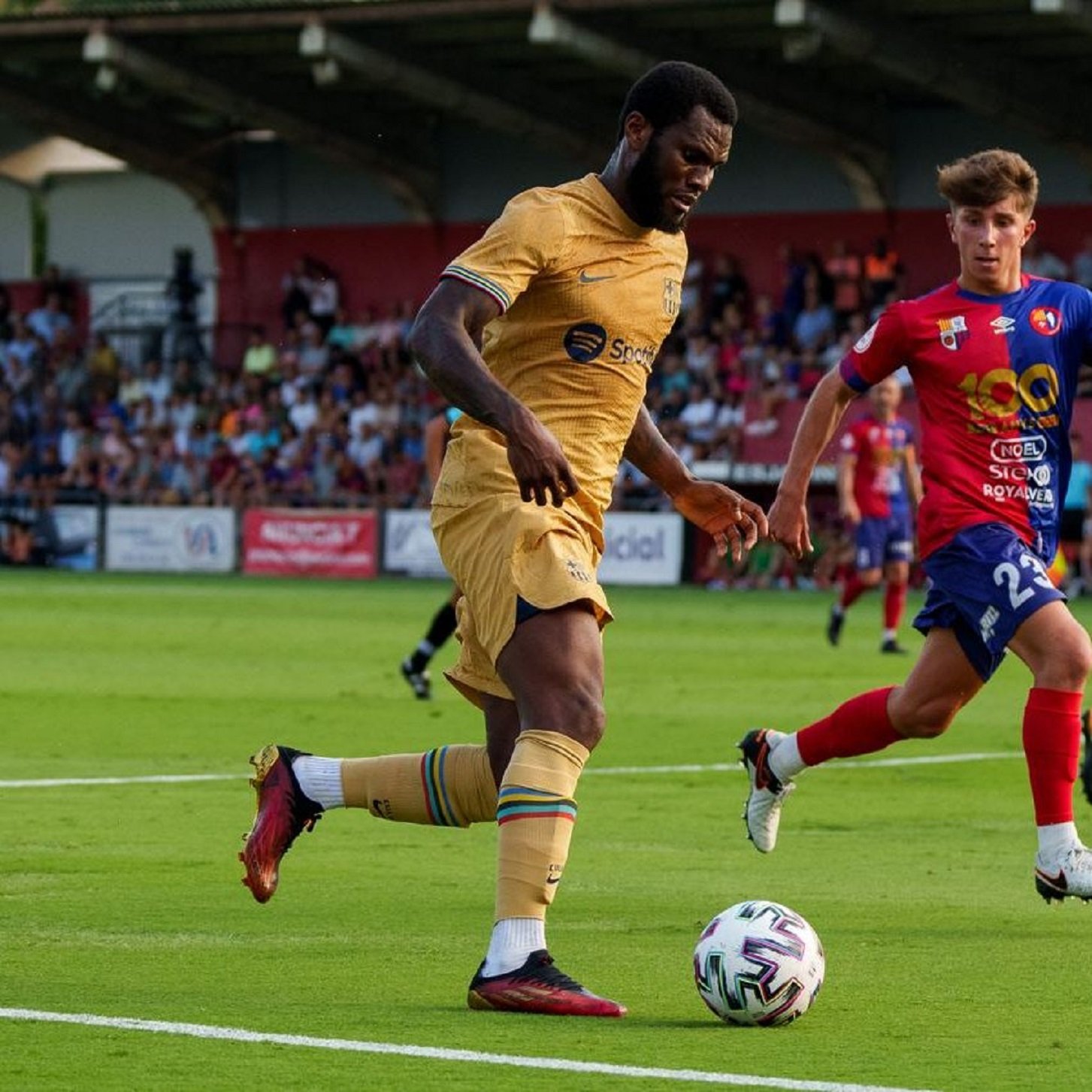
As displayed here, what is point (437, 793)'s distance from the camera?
23.1 ft

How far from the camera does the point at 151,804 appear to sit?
10.7m

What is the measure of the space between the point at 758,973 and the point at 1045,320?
9.61 feet

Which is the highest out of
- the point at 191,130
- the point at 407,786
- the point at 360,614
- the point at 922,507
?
the point at 191,130

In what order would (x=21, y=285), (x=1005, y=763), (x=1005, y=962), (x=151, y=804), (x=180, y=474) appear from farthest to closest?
(x=21, y=285) → (x=180, y=474) → (x=1005, y=763) → (x=151, y=804) → (x=1005, y=962)

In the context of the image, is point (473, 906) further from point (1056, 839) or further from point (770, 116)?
point (770, 116)

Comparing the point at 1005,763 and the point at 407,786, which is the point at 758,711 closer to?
the point at 1005,763

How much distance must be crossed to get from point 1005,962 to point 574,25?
98.8 ft

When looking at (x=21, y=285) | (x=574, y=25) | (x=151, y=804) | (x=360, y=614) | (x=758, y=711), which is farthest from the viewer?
(x=21, y=285)

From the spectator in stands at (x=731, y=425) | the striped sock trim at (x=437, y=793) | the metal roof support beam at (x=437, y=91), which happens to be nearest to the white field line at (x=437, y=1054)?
the striped sock trim at (x=437, y=793)

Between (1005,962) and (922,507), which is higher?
(922,507)

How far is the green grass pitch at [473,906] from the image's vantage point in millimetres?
5449

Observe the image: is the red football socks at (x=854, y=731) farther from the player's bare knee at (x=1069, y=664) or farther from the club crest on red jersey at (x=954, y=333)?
the club crest on red jersey at (x=954, y=333)

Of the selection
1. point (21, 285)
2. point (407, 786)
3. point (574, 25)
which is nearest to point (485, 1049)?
point (407, 786)

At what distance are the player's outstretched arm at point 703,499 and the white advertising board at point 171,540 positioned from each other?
31.4 metres
